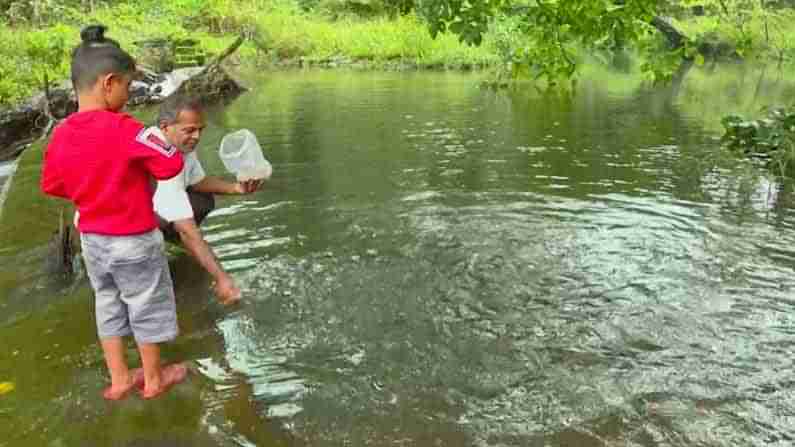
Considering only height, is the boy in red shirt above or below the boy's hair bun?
below

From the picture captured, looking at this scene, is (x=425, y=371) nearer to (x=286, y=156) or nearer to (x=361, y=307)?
(x=361, y=307)

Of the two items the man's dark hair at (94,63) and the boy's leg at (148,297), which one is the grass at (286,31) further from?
the boy's leg at (148,297)

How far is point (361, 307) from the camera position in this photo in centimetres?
468

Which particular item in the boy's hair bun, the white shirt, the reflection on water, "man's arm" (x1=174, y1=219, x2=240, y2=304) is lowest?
the reflection on water

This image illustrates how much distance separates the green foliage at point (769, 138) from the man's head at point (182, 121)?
7113 mm

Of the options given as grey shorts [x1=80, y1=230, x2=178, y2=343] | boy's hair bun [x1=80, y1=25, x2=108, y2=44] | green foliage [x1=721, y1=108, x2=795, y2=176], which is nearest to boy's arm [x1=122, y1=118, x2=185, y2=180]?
grey shorts [x1=80, y1=230, x2=178, y2=343]

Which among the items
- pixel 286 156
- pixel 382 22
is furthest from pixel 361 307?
pixel 382 22

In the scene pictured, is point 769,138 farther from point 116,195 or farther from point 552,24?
point 116,195

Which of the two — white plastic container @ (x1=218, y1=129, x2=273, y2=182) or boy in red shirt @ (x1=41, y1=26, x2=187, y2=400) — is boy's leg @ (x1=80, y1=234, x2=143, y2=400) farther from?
white plastic container @ (x1=218, y1=129, x2=273, y2=182)

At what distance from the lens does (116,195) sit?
10.5ft

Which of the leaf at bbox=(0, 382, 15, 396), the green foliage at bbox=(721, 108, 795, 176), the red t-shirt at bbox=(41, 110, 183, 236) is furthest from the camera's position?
the green foliage at bbox=(721, 108, 795, 176)

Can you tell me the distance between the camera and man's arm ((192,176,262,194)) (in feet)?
13.8

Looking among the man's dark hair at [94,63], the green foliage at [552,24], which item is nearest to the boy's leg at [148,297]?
the man's dark hair at [94,63]

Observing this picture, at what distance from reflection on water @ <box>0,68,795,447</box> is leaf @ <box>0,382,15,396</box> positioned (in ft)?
0.16
